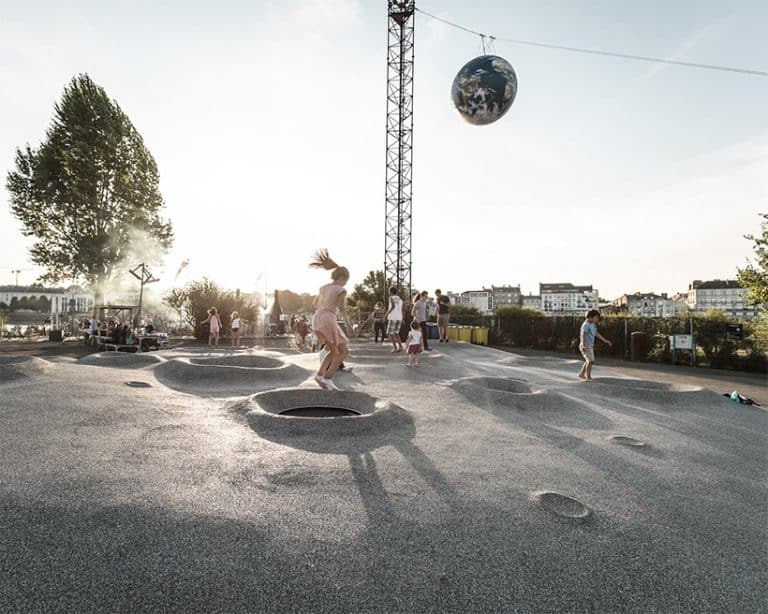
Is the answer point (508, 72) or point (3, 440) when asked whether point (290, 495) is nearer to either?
point (3, 440)

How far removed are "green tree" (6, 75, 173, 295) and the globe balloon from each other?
2656 centimetres

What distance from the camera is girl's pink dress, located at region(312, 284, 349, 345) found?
23.0 feet

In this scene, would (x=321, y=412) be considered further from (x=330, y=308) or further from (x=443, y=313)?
(x=443, y=313)

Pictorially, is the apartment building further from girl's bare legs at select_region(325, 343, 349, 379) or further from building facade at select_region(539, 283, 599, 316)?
girl's bare legs at select_region(325, 343, 349, 379)

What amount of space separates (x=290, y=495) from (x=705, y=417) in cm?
757

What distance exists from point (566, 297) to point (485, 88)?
16939 centimetres

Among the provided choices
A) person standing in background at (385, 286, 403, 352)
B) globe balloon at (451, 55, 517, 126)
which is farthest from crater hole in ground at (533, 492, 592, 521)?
person standing in background at (385, 286, 403, 352)

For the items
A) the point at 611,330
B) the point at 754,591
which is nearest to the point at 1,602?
Answer: the point at 754,591

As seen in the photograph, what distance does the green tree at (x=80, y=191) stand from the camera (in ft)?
87.5

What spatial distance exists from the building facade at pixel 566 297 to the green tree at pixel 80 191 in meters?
152

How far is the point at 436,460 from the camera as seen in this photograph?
465 cm

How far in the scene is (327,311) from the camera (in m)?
7.04

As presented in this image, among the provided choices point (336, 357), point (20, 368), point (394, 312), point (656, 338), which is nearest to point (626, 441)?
point (336, 357)

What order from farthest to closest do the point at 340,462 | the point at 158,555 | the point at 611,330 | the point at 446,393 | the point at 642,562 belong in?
the point at 611,330
the point at 446,393
the point at 340,462
the point at 642,562
the point at 158,555
